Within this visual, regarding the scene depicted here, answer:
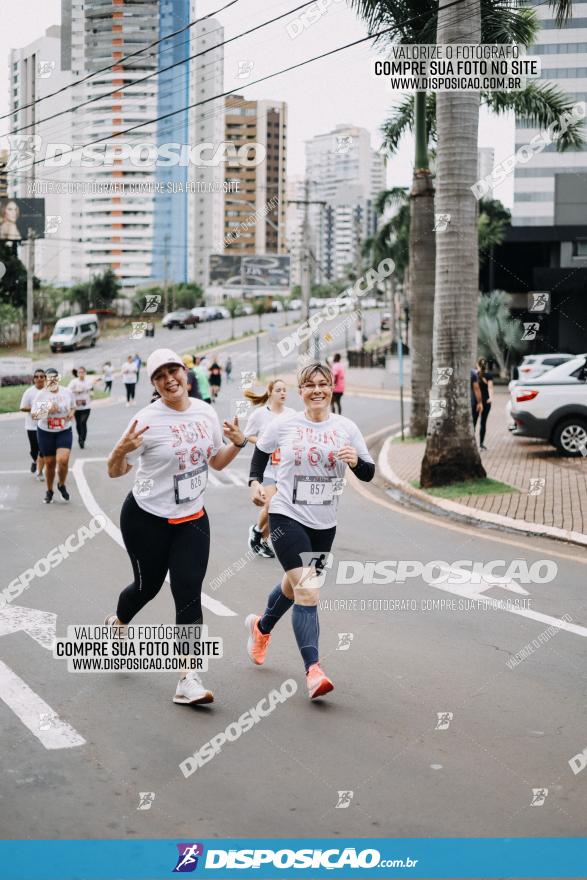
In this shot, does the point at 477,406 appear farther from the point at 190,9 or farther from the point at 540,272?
the point at 540,272

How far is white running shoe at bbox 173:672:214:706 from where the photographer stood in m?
5.73

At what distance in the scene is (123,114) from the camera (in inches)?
1272

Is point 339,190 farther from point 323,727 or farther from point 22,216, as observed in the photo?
point 323,727

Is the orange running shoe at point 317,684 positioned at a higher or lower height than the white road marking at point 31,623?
higher

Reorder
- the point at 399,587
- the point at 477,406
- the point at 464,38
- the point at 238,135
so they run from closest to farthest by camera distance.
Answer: the point at 399,587
the point at 464,38
the point at 477,406
the point at 238,135

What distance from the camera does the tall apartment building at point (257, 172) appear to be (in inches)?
3135

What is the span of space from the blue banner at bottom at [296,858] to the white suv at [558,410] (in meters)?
14.9

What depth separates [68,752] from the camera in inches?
198

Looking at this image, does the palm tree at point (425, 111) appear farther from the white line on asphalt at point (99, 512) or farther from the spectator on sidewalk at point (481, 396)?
the white line on asphalt at point (99, 512)

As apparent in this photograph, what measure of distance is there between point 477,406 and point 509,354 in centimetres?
2336

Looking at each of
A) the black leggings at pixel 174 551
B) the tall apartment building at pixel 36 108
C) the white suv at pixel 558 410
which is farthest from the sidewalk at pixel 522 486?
the tall apartment building at pixel 36 108

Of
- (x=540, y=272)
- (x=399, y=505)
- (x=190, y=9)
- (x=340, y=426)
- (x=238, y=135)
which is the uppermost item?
(x=238, y=135)

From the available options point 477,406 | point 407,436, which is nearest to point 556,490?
point 477,406

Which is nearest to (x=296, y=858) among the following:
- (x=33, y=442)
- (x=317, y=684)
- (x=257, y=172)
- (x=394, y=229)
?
(x=317, y=684)
